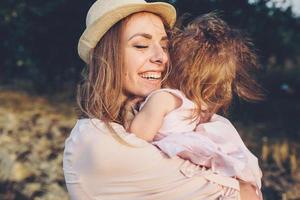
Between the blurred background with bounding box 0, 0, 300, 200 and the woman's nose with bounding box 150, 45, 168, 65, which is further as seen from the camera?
the blurred background with bounding box 0, 0, 300, 200

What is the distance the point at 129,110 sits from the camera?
2541 millimetres

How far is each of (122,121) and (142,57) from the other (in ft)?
0.87

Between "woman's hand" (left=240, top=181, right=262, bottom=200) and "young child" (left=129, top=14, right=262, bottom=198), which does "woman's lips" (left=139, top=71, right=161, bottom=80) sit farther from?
"woman's hand" (left=240, top=181, right=262, bottom=200)

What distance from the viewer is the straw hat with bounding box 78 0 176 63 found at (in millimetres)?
2502

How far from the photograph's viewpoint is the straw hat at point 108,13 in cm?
250

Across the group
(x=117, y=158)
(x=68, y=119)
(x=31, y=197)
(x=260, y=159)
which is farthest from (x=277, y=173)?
(x=117, y=158)

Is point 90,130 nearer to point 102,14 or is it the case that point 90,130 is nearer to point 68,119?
point 102,14

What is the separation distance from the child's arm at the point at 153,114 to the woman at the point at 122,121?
5cm

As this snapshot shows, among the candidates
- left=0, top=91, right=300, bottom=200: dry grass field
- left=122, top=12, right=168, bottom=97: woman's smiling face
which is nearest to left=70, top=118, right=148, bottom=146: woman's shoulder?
left=122, top=12, right=168, bottom=97: woman's smiling face

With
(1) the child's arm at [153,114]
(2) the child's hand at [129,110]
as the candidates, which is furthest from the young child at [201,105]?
(2) the child's hand at [129,110]

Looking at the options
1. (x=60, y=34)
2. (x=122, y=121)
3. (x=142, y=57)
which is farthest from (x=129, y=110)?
(x=60, y=34)

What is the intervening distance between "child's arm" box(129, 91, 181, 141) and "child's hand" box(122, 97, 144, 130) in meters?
0.12

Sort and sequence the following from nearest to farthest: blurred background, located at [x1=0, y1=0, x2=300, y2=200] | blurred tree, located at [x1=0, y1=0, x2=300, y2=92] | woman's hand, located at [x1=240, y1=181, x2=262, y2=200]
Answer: woman's hand, located at [x1=240, y1=181, x2=262, y2=200]
blurred background, located at [x1=0, y1=0, x2=300, y2=200]
blurred tree, located at [x1=0, y1=0, x2=300, y2=92]

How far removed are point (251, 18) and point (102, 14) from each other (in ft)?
15.4
